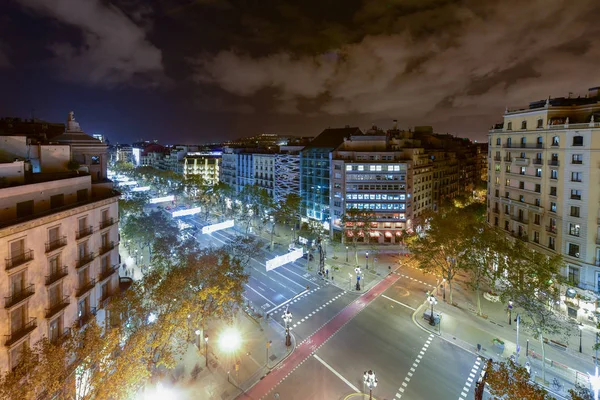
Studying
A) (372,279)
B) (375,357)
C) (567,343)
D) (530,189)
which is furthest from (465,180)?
(375,357)

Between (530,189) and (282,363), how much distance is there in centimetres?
4366

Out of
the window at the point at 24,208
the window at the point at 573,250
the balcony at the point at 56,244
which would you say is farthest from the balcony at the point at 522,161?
the window at the point at 24,208

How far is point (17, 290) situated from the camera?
21672 millimetres

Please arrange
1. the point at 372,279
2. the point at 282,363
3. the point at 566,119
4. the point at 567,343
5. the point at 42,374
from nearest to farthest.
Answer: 1. the point at 42,374
2. the point at 282,363
3. the point at 567,343
4. the point at 566,119
5. the point at 372,279

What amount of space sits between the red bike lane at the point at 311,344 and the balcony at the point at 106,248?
19.0 m

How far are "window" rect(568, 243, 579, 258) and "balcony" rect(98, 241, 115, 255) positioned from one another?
5516 cm

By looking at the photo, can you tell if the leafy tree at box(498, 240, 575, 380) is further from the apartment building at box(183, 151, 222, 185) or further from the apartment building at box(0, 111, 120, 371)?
the apartment building at box(183, 151, 222, 185)

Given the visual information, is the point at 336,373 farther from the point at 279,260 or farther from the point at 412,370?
the point at 279,260

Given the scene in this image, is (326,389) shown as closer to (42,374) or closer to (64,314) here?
(42,374)

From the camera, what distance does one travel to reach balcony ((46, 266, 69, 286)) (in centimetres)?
2422

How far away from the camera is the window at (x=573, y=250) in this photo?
4003 cm

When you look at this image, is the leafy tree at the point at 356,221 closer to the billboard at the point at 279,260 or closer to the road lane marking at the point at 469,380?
the billboard at the point at 279,260

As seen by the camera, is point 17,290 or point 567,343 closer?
point 17,290

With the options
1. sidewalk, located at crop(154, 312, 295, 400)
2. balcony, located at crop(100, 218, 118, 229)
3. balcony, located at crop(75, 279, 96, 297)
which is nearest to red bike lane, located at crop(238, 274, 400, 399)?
sidewalk, located at crop(154, 312, 295, 400)
